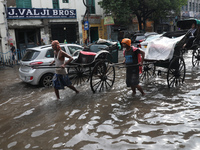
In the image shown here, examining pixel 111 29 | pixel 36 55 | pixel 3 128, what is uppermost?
pixel 111 29

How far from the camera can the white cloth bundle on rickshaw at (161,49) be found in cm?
645

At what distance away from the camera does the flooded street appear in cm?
379

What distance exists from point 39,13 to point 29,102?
14.9 metres

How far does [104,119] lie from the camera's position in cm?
482

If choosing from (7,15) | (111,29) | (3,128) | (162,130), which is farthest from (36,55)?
(111,29)

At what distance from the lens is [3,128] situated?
4.70 metres

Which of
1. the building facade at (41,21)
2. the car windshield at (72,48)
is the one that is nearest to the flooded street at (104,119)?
the car windshield at (72,48)

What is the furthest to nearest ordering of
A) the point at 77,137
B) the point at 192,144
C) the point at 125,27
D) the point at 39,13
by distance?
the point at 125,27 < the point at 39,13 < the point at 77,137 < the point at 192,144

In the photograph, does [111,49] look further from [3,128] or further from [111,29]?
[111,29]

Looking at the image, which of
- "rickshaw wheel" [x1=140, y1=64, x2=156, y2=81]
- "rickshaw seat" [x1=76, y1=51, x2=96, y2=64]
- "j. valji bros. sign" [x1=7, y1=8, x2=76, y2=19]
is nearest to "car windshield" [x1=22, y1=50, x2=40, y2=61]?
"rickshaw seat" [x1=76, y1=51, x2=96, y2=64]

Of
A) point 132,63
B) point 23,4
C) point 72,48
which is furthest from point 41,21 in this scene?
point 132,63

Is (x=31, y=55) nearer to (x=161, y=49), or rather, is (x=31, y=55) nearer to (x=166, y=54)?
(x=161, y=49)

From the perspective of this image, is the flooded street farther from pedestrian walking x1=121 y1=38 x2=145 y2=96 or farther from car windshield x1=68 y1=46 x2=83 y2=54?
car windshield x1=68 y1=46 x2=83 y2=54

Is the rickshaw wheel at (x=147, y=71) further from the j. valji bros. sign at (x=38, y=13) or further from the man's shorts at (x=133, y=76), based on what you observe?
the j. valji bros. sign at (x=38, y=13)
